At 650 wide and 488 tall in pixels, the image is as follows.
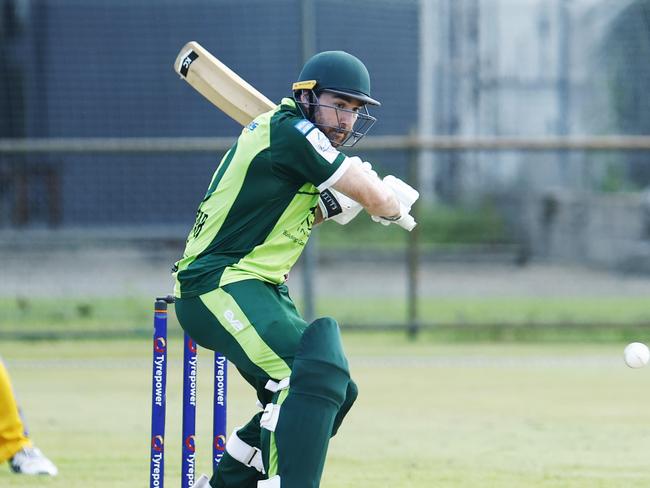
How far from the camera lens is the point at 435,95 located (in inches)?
650

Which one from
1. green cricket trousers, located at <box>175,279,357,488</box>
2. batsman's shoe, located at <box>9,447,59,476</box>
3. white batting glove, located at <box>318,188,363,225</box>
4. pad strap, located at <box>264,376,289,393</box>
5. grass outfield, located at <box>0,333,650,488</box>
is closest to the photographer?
green cricket trousers, located at <box>175,279,357,488</box>

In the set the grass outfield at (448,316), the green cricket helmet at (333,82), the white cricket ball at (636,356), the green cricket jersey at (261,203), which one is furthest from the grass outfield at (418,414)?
the green cricket helmet at (333,82)

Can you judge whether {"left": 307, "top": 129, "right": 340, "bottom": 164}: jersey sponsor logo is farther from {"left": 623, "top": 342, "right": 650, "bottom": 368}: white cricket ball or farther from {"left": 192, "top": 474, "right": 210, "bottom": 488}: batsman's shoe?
{"left": 623, "top": 342, "right": 650, "bottom": 368}: white cricket ball

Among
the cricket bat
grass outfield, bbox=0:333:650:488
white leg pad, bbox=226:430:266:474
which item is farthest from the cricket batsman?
grass outfield, bbox=0:333:650:488

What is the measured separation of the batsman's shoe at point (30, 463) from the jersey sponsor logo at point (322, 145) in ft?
8.42

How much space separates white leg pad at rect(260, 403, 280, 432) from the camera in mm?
4207

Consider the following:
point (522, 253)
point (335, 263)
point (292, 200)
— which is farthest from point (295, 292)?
point (292, 200)

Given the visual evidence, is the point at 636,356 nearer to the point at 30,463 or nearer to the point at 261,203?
the point at 261,203

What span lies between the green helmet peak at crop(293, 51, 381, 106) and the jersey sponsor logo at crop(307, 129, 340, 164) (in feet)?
0.82

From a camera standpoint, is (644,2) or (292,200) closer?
(292,200)

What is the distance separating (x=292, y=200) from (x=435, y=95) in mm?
12276

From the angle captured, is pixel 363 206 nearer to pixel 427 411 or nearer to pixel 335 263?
pixel 427 411

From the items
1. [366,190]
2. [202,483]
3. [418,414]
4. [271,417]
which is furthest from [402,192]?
[418,414]

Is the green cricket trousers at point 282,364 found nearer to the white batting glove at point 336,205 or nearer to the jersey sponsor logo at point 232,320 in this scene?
the jersey sponsor logo at point 232,320
